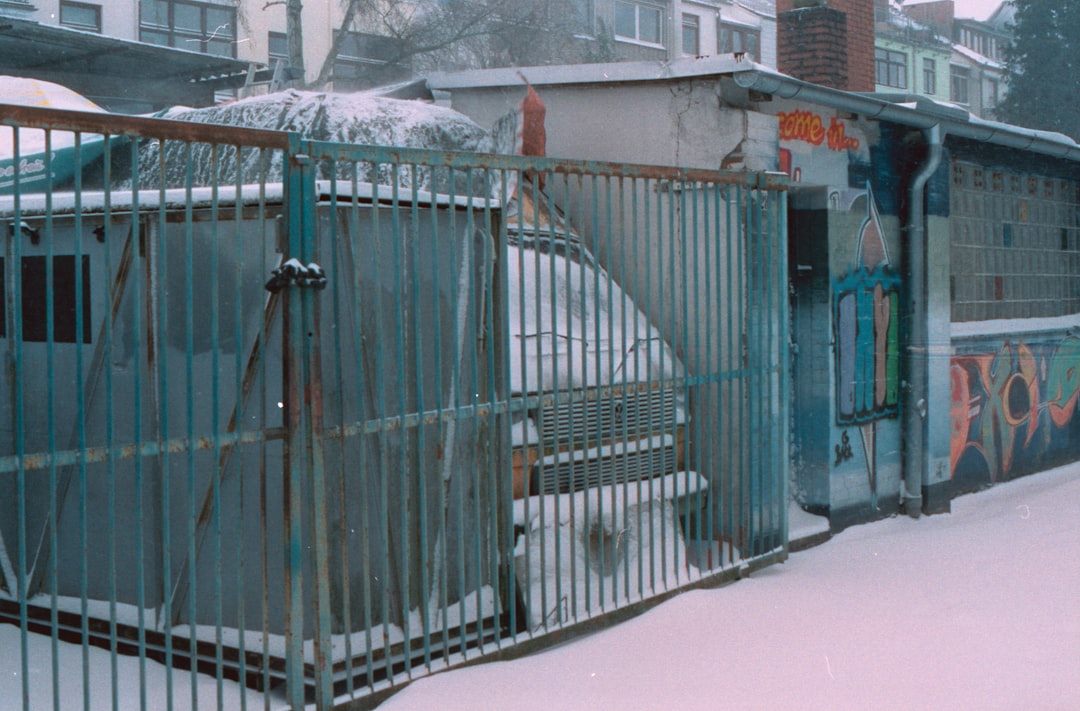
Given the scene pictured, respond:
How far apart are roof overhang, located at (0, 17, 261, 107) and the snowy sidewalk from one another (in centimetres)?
986

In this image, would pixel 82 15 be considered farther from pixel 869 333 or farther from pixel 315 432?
pixel 315 432

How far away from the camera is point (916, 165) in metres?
9.04

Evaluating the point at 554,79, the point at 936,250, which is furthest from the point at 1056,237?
the point at 554,79

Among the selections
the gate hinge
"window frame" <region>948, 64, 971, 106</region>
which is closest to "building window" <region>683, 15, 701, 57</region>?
"window frame" <region>948, 64, 971, 106</region>

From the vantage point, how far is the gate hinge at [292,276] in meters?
4.20

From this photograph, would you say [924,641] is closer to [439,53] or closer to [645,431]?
[645,431]

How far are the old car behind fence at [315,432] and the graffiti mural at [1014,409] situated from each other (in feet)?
14.9

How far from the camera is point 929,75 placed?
149ft

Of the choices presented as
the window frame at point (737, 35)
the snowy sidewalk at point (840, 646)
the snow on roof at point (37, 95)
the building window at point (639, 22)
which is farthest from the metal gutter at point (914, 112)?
the window frame at point (737, 35)

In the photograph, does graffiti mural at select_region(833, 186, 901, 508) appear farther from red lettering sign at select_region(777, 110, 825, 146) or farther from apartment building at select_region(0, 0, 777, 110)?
apartment building at select_region(0, 0, 777, 110)

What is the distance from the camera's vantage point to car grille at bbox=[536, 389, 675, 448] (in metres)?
5.36

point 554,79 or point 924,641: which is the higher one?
point 554,79

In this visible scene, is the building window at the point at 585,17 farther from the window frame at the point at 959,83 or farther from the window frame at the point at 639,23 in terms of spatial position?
the window frame at the point at 959,83

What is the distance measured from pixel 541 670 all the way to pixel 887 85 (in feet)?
139
